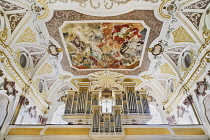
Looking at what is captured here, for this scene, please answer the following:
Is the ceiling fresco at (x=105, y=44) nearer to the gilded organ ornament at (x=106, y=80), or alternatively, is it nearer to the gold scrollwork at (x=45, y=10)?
the gilded organ ornament at (x=106, y=80)

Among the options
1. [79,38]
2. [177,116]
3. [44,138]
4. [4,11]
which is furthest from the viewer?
[177,116]

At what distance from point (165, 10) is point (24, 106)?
994 cm

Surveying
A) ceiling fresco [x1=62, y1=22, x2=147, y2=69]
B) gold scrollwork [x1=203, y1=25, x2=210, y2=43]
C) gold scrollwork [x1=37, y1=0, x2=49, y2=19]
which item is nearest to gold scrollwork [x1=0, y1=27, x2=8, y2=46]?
gold scrollwork [x1=37, y1=0, x2=49, y2=19]

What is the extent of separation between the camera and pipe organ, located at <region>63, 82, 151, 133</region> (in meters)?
8.20

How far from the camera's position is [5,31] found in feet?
28.7

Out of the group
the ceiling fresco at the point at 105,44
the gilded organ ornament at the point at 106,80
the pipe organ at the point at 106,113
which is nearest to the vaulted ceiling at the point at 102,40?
the ceiling fresco at the point at 105,44

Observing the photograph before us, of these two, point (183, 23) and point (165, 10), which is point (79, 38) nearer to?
point (165, 10)

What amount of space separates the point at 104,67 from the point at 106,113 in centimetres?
499

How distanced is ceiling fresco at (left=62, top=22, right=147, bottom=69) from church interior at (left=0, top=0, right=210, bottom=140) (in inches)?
2.5

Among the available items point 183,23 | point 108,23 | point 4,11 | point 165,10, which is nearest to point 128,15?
point 108,23

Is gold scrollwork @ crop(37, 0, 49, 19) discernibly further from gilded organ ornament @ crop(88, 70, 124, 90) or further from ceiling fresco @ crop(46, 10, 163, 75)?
gilded organ ornament @ crop(88, 70, 124, 90)

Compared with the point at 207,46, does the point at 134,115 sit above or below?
below

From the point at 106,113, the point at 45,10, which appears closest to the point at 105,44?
the point at 45,10

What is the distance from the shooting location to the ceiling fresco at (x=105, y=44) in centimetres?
1008
